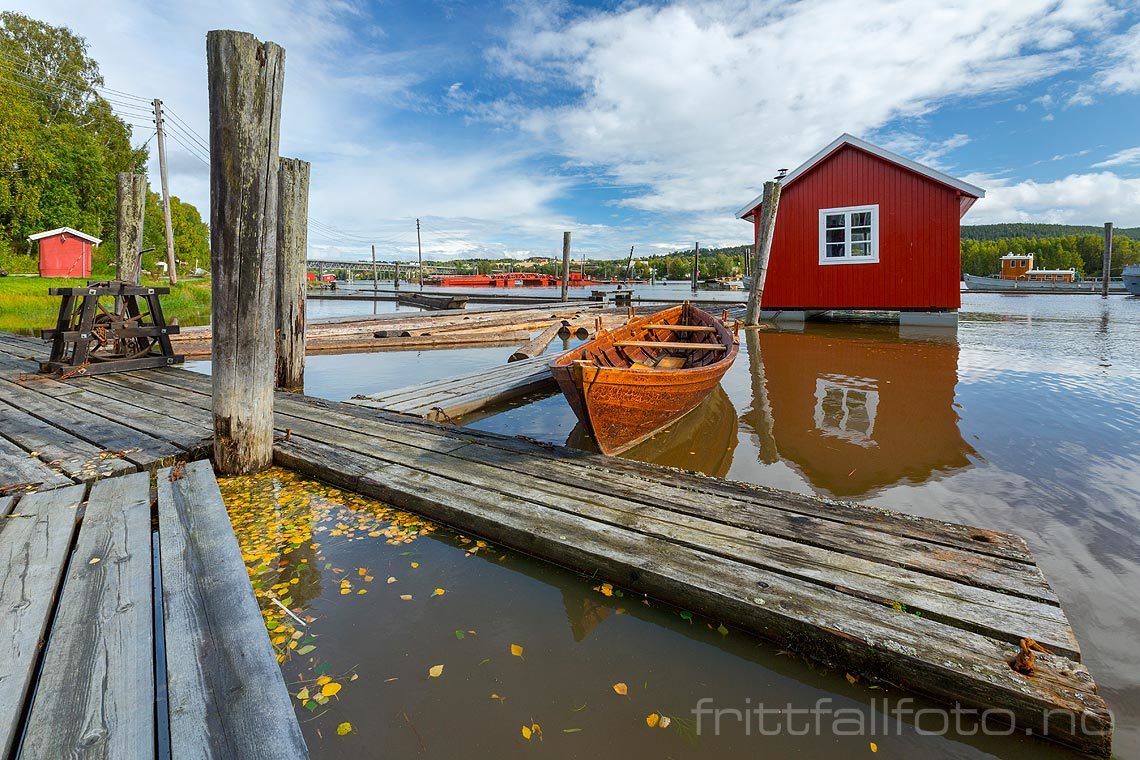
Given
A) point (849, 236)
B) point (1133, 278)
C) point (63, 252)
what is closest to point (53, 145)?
point (63, 252)

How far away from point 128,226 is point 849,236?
57.2ft

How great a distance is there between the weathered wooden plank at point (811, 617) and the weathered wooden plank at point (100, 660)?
1529 mm

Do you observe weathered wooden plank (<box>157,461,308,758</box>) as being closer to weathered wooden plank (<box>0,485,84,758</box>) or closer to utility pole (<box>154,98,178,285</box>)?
weathered wooden plank (<box>0,485,84,758</box>)

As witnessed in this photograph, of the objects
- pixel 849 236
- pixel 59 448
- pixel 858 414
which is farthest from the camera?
pixel 849 236

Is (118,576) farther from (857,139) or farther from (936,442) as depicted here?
(857,139)

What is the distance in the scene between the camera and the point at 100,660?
183 centimetres

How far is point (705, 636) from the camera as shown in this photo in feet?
8.02

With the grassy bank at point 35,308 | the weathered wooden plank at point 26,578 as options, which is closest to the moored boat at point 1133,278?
the weathered wooden plank at point 26,578

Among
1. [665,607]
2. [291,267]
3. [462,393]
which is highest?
[291,267]

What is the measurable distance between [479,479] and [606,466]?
2.99 ft

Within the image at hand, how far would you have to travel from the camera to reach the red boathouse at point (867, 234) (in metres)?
→ 15.2

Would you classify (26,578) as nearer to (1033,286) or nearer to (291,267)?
(291,267)

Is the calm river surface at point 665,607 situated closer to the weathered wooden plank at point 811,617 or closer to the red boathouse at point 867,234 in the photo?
the weathered wooden plank at point 811,617

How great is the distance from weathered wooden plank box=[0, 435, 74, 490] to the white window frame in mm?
17871
